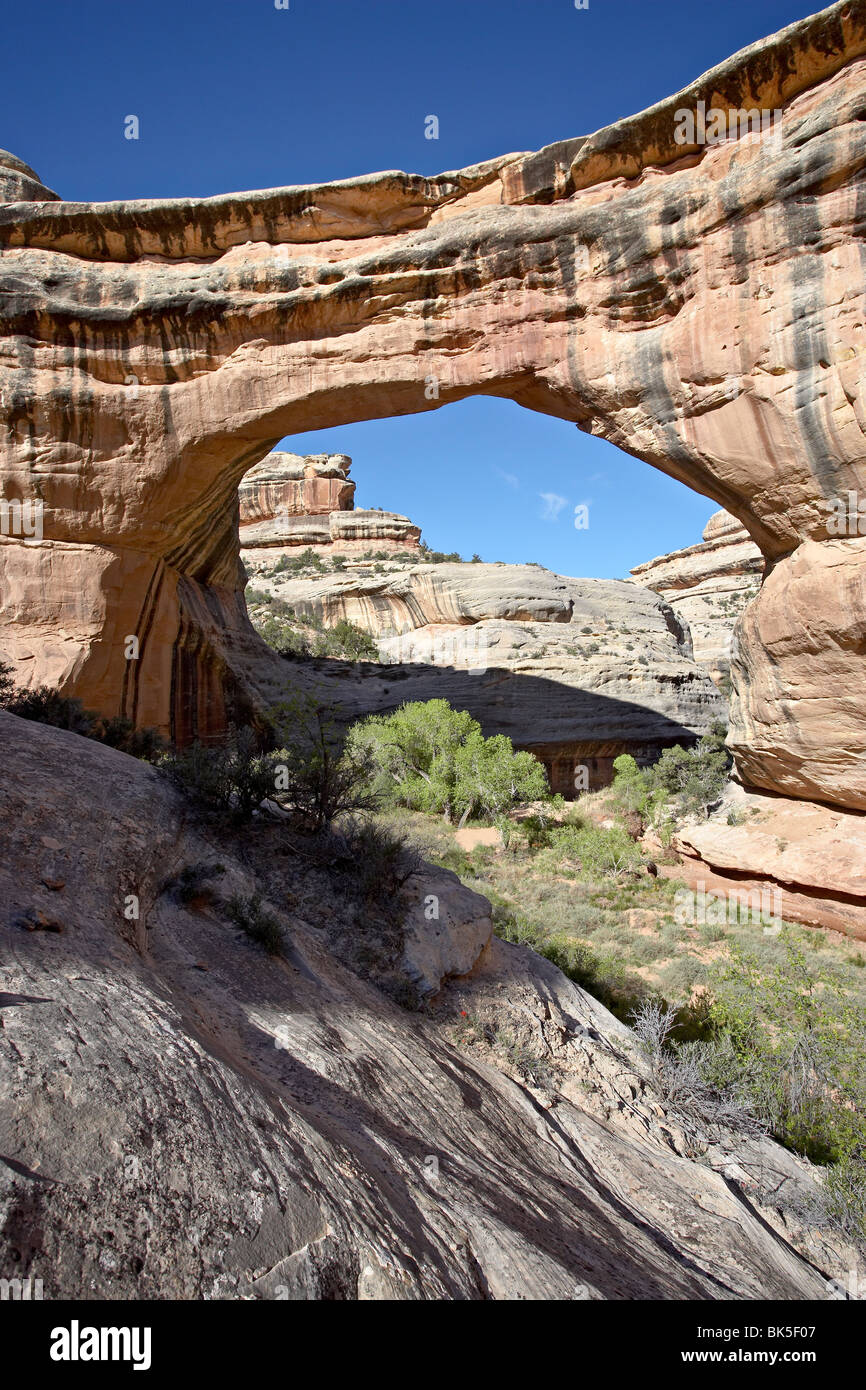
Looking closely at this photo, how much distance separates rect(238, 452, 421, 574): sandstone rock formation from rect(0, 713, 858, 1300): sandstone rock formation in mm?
35419

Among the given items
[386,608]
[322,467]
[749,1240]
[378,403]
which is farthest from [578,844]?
[322,467]

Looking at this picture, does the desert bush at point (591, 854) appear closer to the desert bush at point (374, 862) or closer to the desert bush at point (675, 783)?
the desert bush at point (675, 783)

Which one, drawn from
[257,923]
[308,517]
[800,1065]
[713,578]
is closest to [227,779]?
[257,923]

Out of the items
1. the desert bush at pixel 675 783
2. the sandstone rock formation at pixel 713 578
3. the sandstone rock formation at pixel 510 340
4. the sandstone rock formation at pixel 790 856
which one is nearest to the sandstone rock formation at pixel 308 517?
the sandstone rock formation at pixel 713 578

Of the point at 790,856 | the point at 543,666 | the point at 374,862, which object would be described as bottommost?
the point at 790,856

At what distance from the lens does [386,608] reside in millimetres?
29016

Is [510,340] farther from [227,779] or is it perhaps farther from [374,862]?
[374,862]

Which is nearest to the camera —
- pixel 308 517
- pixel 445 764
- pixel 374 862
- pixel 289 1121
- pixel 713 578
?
pixel 289 1121

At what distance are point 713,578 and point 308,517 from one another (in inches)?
1125

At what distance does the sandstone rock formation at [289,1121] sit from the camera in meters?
2.31

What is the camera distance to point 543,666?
2244 centimetres

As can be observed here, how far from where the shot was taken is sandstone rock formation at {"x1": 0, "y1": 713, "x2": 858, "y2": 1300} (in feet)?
7.59
